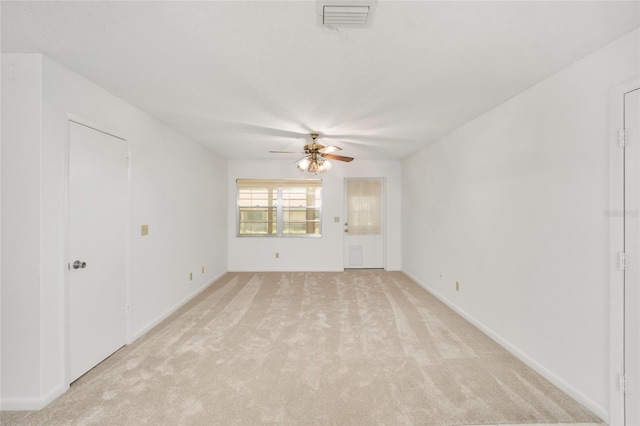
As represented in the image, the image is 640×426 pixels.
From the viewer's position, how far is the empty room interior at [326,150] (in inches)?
65.6

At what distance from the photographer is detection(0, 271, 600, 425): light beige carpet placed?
6.10ft

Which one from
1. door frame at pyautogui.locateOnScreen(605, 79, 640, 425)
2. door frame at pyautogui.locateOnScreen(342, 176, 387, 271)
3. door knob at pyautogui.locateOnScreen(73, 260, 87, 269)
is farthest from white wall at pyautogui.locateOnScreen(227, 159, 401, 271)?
door frame at pyautogui.locateOnScreen(605, 79, 640, 425)

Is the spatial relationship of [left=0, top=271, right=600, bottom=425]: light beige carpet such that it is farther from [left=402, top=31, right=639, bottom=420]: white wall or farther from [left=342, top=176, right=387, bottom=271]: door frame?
[left=342, top=176, right=387, bottom=271]: door frame

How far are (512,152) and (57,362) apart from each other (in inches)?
170

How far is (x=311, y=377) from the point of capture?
2262 mm

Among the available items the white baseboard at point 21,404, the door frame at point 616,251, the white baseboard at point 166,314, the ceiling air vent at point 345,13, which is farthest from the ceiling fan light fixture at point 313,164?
the white baseboard at point 21,404

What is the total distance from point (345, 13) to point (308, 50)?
0.43 metres

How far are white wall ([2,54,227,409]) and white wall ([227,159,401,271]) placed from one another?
117 cm

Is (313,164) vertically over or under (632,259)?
over

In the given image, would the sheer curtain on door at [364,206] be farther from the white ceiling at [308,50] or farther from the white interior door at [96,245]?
the white interior door at [96,245]

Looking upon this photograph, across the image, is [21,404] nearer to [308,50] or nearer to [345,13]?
[308,50]

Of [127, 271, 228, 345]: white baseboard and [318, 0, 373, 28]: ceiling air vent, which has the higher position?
[318, 0, 373, 28]: ceiling air vent

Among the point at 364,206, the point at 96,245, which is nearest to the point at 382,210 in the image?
the point at 364,206

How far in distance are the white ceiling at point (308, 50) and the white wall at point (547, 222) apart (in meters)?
0.24
